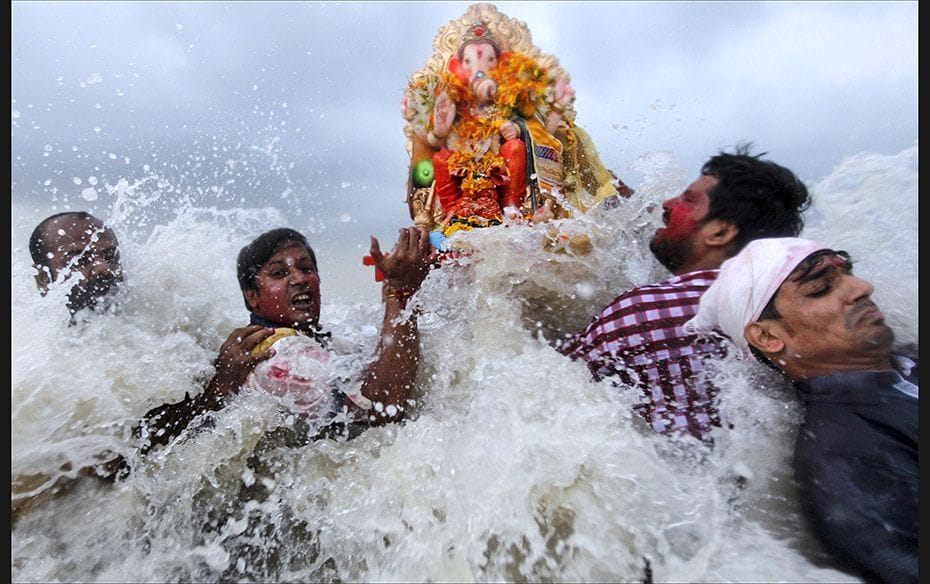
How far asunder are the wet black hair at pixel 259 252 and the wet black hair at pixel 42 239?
3.46 feet

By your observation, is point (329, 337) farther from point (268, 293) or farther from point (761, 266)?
point (761, 266)

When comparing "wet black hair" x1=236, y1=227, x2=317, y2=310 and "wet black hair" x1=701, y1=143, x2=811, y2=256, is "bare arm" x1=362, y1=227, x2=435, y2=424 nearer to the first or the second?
"wet black hair" x1=236, y1=227, x2=317, y2=310

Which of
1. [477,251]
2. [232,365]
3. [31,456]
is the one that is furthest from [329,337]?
[31,456]

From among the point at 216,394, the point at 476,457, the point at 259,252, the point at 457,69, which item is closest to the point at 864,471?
the point at 476,457

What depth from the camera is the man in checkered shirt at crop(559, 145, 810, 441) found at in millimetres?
1911

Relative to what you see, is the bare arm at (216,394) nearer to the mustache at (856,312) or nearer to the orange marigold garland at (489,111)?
the mustache at (856,312)

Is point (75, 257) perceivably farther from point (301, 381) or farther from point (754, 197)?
point (754, 197)

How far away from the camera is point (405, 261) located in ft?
7.63

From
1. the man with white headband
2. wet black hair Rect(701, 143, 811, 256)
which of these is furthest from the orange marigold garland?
the man with white headband

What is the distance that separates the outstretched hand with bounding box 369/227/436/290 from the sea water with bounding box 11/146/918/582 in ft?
0.33

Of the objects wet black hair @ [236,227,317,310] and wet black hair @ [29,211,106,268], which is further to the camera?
wet black hair @ [29,211,106,268]

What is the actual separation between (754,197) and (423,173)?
2545 millimetres

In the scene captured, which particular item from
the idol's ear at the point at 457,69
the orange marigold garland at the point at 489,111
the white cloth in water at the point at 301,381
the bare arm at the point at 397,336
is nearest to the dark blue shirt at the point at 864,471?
the bare arm at the point at 397,336

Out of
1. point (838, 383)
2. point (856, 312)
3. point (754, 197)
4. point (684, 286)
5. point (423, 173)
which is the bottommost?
point (838, 383)
